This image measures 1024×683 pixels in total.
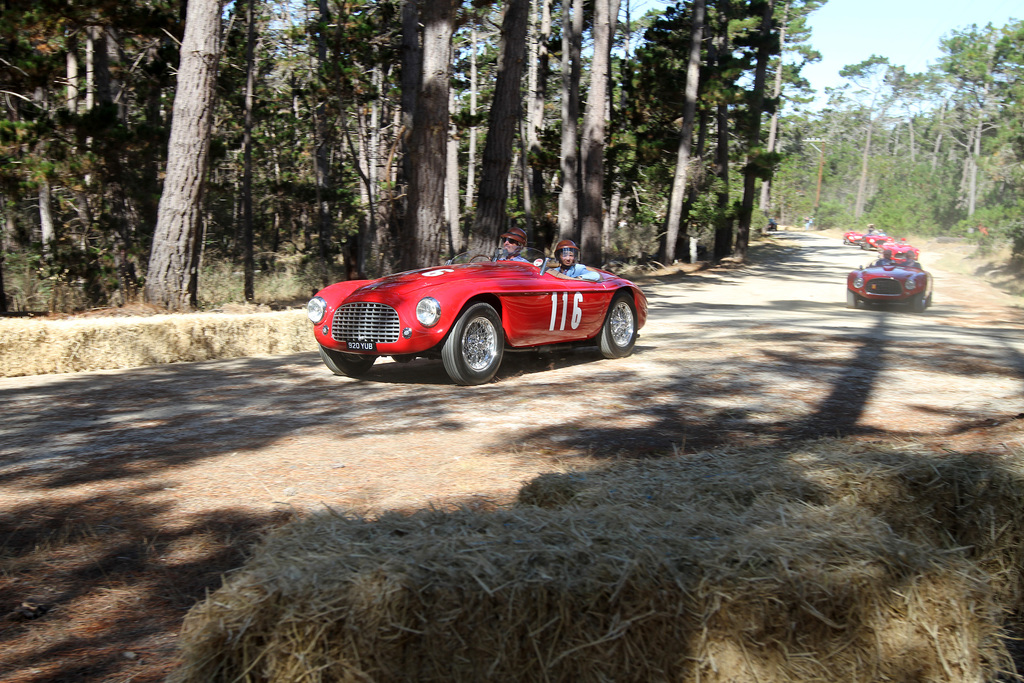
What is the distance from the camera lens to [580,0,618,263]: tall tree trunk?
22109 mm

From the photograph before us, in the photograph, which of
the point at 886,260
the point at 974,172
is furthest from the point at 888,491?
the point at 974,172

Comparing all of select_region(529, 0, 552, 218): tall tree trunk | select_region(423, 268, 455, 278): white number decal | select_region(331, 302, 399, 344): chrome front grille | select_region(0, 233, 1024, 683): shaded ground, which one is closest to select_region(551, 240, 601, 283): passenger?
select_region(0, 233, 1024, 683): shaded ground

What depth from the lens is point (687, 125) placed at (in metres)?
28.7

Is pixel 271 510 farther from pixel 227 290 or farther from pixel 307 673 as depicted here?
pixel 227 290

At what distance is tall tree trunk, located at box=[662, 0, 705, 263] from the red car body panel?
20.4 metres

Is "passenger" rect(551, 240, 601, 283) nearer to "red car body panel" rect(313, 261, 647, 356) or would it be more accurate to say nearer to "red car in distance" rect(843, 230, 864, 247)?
"red car body panel" rect(313, 261, 647, 356)

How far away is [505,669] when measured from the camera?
218 centimetres

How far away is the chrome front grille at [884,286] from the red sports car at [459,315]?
12066mm

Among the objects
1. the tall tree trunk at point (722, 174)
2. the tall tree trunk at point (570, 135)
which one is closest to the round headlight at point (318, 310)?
the tall tree trunk at point (570, 135)

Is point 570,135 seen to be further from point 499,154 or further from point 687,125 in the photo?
point 499,154

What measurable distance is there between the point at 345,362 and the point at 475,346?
60.2 inches

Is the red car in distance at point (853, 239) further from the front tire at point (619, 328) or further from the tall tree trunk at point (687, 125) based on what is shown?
the front tire at point (619, 328)

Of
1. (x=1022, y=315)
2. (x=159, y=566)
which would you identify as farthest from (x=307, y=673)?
(x=1022, y=315)

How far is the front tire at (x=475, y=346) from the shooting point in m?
7.79
